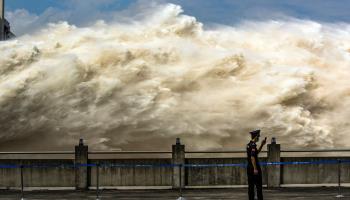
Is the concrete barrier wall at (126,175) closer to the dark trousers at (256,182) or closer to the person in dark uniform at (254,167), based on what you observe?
the dark trousers at (256,182)

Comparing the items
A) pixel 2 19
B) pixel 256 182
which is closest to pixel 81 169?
pixel 256 182

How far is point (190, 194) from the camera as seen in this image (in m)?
18.8

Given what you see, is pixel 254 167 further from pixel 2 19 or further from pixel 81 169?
pixel 2 19

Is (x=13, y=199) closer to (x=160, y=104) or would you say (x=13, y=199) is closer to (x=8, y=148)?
(x=8, y=148)

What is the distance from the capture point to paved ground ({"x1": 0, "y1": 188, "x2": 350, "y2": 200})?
58.2 feet

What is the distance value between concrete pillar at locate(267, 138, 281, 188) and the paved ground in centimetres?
68

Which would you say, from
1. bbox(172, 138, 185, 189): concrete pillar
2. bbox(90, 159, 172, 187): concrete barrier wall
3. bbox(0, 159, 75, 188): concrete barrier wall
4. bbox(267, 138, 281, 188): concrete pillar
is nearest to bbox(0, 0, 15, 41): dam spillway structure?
bbox(0, 159, 75, 188): concrete barrier wall

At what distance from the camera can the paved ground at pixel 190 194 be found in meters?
17.7

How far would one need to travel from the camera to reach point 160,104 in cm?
3472

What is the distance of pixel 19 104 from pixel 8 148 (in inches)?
96.5

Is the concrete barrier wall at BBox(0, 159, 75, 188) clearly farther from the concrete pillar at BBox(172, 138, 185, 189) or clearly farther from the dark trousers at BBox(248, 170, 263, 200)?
the dark trousers at BBox(248, 170, 263, 200)

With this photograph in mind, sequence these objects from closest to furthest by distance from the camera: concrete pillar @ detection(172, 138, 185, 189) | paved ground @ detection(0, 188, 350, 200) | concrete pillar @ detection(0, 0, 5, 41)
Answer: paved ground @ detection(0, 188, 350, 200), concrete pillar @ detection(172, 138, 185, 189), concrete pillar @ detection(0, 0, 5, 41)

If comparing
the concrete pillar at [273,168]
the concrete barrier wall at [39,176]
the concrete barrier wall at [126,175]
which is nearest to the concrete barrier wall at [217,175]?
the concrete pillar at [273,168]

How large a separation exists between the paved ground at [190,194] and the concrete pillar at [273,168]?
685 millimetres
